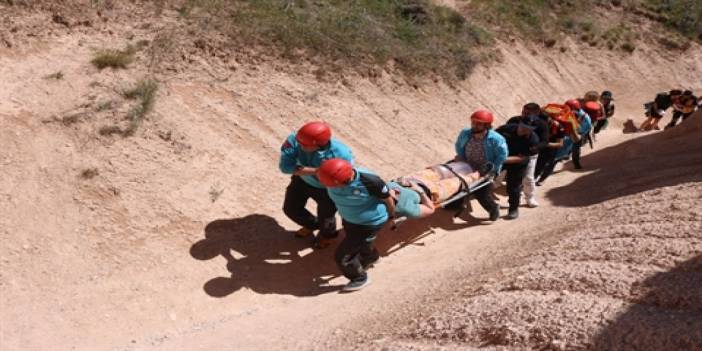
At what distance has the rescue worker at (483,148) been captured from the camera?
7203 mm

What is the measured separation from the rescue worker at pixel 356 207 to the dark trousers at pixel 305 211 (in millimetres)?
746

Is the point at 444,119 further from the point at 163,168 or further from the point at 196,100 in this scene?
the point at 163,168

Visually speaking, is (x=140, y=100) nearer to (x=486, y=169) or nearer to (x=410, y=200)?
(x=410, y=200)

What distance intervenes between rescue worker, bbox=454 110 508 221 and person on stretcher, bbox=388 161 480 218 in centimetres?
20

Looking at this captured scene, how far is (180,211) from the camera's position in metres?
6.82

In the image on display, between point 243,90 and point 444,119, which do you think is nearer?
point 243,90

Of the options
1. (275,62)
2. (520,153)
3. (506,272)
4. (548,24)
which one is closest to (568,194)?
(520,153)

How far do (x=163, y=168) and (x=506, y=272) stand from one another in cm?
459

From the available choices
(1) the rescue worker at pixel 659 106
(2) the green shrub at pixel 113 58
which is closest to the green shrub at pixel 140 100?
(2) the green shrub at pixel 113 58

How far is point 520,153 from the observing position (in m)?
7.88

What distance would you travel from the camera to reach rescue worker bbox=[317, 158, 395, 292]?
5.12 metres

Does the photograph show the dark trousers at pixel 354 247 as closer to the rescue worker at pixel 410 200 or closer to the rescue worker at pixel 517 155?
the rescue worker at pixel 410 200

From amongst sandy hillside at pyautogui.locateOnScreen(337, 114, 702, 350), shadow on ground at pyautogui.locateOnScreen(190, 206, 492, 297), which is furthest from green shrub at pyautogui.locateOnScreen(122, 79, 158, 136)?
sandy hillside at pyautogui.locateOnScreen(337, 114, 702, 350)

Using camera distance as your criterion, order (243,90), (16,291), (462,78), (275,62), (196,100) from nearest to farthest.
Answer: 1. (16,291)
2. (196,100)
3. (243,90)
4. (275,62)
5. (462,78)
